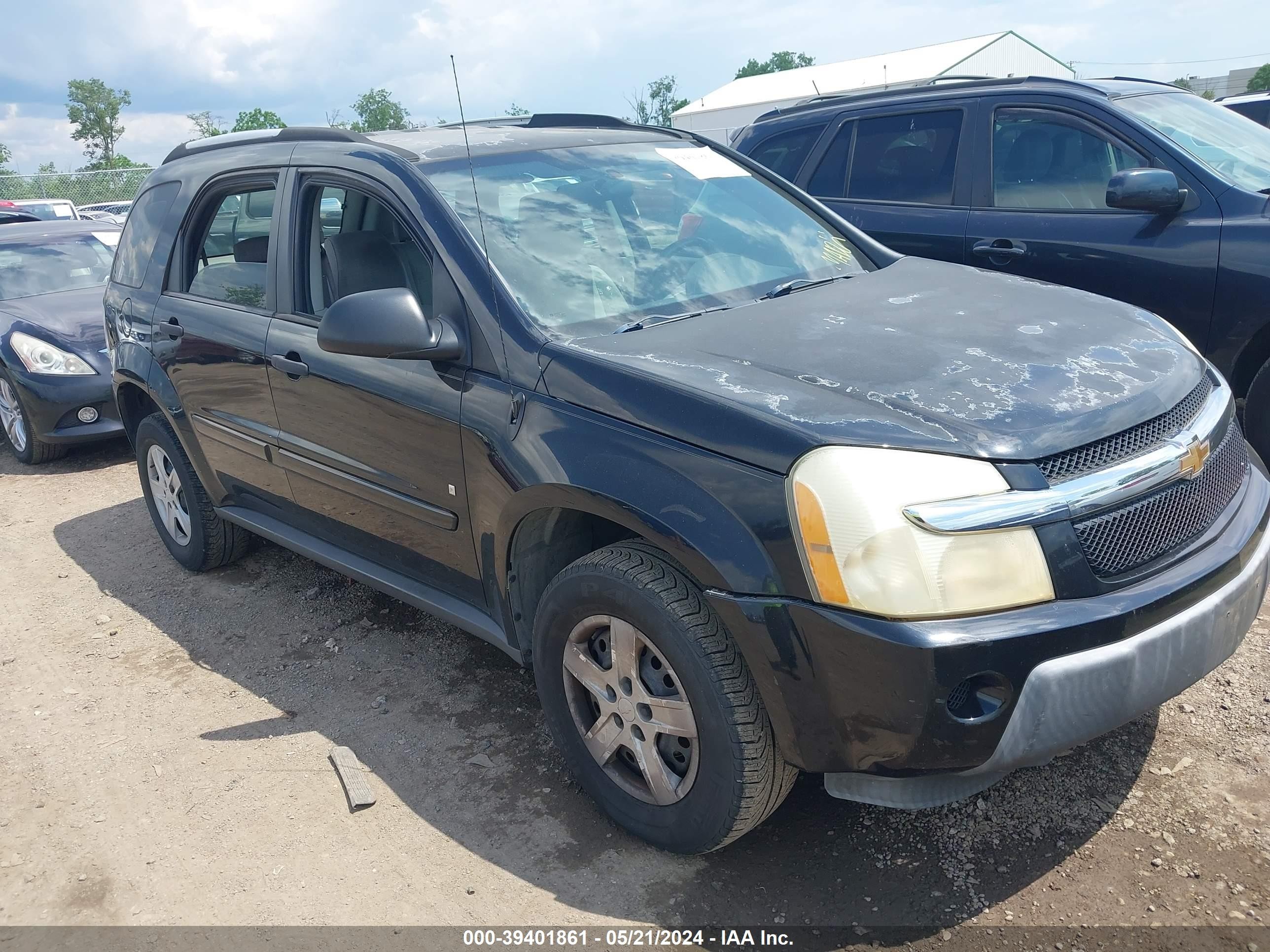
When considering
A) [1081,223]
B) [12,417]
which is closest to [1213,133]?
[1081,223]

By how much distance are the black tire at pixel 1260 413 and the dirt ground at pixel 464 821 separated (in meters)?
1.15

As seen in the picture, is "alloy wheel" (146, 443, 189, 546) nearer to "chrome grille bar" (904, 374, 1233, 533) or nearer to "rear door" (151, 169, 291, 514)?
"rear door" (151, 169, 291, 514)

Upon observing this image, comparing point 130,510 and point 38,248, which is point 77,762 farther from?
point 38,248

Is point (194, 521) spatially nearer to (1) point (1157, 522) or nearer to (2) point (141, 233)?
(2) point (141, 233)

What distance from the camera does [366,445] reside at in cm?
333

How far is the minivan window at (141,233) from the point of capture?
4508 millimetres

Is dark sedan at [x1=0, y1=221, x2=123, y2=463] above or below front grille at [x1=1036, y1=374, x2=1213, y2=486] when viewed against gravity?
below

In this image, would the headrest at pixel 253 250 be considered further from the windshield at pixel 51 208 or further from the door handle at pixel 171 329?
the windshield at pixel 51 208

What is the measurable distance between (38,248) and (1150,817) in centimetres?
845

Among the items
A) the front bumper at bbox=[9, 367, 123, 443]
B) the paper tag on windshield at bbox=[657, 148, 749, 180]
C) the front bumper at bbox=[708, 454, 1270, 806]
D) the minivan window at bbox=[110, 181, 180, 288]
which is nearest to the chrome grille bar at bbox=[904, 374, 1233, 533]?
the front bumper at bbox=[708, 454, 1270, 806]

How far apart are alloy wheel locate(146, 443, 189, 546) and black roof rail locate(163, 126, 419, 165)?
1.35 metres

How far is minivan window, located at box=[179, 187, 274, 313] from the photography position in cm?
385

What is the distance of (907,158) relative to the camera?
18.4 feet

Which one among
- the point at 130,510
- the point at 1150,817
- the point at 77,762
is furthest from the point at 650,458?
the point at 130,510
